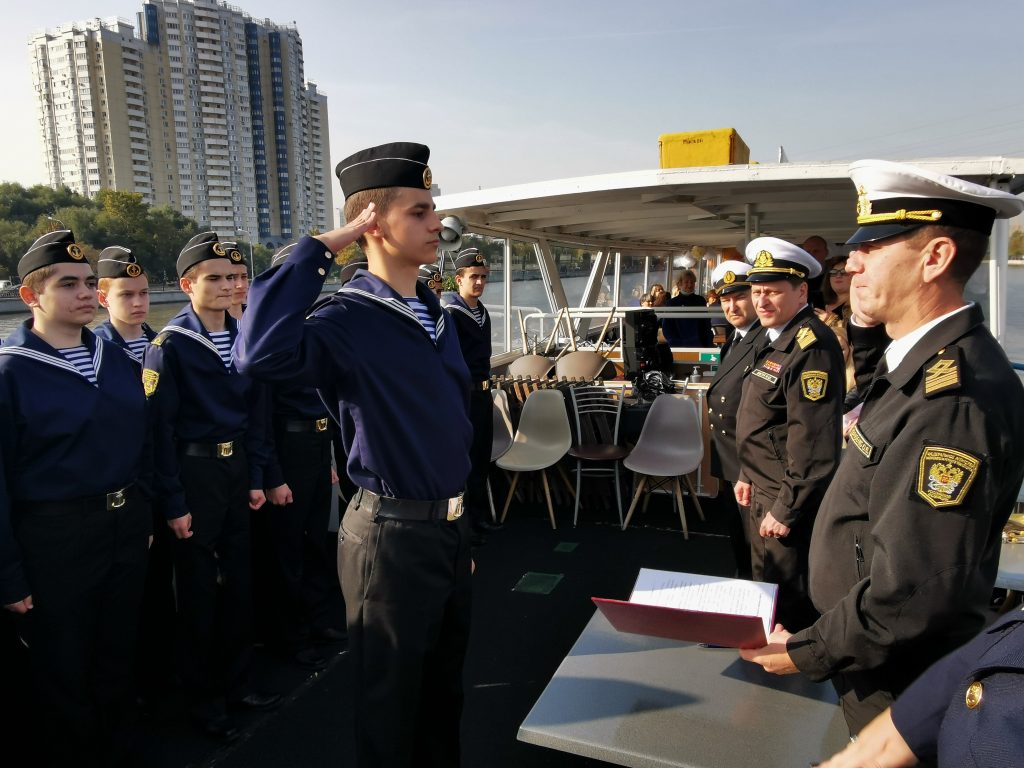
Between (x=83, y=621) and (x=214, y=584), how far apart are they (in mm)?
552

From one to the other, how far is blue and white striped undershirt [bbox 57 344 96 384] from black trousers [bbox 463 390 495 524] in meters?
A: 2.92

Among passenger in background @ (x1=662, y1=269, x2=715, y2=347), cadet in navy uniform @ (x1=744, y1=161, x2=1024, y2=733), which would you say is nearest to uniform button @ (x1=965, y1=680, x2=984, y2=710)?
cadet in navy uniform @ (x1=744, y1=161, x2=1024, y2=733)

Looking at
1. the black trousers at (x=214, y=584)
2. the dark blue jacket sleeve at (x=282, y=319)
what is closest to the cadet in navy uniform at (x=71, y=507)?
the black trousers at (x=214, y=584)

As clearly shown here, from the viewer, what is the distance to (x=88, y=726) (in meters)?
2.33

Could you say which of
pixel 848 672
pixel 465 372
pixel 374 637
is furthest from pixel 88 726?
pixel 848 672

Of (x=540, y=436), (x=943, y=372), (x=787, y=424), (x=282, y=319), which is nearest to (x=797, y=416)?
(x=787, y=424)

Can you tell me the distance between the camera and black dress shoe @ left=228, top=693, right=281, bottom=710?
9.43 ft

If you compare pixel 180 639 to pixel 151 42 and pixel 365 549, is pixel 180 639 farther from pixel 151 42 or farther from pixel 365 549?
pixel 151 42

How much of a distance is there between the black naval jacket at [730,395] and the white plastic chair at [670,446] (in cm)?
158

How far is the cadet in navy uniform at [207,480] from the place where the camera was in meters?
2.64

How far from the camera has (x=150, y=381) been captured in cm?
261

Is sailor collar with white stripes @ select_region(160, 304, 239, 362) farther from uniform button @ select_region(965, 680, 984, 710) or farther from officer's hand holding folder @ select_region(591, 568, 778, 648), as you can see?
uniform button @ select_region(965, 680, 984, 710)

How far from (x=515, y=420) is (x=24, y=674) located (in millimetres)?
3888

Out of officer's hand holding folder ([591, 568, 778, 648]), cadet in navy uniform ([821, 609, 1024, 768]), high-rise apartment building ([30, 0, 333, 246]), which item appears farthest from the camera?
high-rise apartment building ([30, 0, 333, 246])
